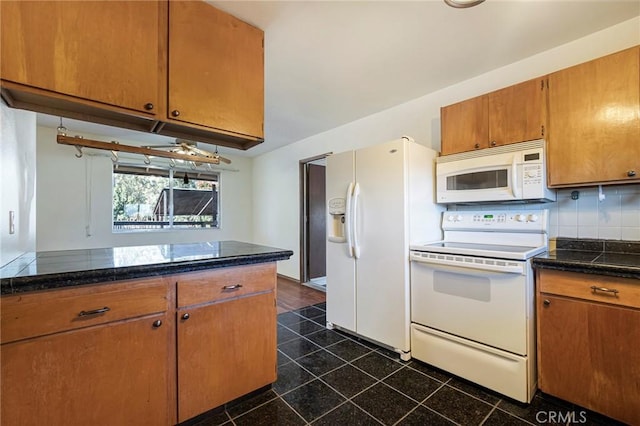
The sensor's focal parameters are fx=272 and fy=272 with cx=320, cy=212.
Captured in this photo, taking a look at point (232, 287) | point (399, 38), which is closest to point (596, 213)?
point (399, 38)

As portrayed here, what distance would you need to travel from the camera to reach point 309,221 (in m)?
4.66

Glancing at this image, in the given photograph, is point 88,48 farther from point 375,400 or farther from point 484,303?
point 484,303

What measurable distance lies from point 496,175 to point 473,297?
93cm

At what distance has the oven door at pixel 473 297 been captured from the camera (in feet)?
5.41

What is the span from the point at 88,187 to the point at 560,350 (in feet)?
18.6

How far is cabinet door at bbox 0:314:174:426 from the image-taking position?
40.1 inches

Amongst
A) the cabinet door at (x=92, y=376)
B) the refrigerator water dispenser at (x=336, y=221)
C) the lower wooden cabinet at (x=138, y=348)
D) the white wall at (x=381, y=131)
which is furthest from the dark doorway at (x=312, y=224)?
the cabinet door at (x=92, y=376)

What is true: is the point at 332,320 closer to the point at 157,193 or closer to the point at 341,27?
the point at 341,27

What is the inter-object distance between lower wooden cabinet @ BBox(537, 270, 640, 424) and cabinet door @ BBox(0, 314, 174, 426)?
2129 millimetres

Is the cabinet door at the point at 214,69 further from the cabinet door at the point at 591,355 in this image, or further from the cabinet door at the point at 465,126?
the cabinet door at the point at 591,355

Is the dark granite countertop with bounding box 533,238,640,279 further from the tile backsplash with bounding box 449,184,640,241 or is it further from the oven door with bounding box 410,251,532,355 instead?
the oven door with bounding box 410,251,532,355

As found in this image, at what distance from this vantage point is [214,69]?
158 cm

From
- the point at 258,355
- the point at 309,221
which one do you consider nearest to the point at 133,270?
the point at 258,355

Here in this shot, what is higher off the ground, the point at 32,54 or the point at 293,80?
the point at 293,80
